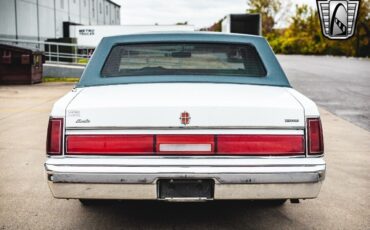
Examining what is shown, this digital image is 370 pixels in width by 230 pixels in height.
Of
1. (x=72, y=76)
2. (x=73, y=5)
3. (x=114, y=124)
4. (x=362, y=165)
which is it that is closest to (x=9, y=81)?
(x=72, y=76)

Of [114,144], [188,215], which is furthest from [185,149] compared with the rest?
[188,215]

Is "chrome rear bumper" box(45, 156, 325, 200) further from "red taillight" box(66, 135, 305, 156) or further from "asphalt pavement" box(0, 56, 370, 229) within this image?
"asphalt pavement" box(0, 56, 370, 229)

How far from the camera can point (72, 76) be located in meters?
20.9

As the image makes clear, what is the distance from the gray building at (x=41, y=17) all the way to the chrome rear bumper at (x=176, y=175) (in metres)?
22.6

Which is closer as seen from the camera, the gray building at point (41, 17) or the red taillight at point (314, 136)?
the red taillight at point (314, 136)

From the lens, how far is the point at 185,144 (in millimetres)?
3287

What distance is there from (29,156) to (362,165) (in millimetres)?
4176

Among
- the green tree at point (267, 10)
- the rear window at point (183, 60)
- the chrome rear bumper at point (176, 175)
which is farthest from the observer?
the green tree at point (267, 10)

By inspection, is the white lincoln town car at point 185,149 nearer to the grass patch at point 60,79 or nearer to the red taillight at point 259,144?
the red taillight at point 259,144

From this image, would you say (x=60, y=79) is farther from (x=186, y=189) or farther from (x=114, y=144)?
(x=186, y=189)

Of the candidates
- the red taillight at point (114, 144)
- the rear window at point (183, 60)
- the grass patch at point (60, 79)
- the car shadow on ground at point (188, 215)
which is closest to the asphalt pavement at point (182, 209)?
the car shadow on ground at point (188, 215)

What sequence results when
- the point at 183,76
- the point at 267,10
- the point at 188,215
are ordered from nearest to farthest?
the point at 183,76 < the point at 188,215 < the point at 267,10

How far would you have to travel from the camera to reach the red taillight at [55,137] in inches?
132

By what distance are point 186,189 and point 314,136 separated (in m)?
0.94
